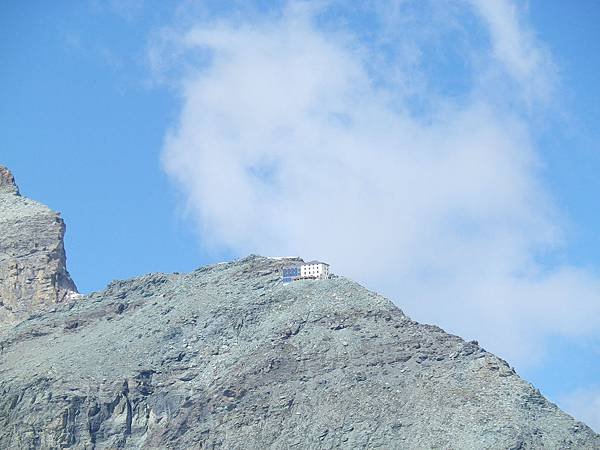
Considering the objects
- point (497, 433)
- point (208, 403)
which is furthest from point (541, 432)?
point (208, 403)

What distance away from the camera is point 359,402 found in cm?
18562

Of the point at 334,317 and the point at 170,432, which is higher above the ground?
the point at 334,317

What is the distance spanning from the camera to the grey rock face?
18125 cm

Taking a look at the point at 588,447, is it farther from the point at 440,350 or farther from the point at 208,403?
the point at 208,403

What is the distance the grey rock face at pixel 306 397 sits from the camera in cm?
18125

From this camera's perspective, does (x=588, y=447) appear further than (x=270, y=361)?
No

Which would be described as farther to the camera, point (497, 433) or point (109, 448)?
point (109, 448)

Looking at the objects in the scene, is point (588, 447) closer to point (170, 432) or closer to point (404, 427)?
point (404, 427)

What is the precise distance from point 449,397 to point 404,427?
5042 mm

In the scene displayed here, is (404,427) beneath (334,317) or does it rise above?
beneath

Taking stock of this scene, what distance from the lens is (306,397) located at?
18862 centimetres

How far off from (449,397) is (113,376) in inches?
1240

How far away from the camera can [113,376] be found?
198m

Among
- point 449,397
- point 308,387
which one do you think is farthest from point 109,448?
point 449,397
